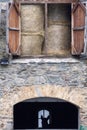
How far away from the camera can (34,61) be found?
12648 mm

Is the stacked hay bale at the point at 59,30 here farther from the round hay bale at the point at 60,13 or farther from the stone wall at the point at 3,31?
the stone wall at the point at 3,31

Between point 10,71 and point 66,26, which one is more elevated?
point 66,26

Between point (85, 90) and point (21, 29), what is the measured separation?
2364 mm

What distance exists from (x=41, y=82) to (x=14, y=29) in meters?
1.56

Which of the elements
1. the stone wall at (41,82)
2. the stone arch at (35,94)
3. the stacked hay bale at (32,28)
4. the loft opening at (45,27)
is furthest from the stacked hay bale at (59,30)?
the stone arch at (35,94)

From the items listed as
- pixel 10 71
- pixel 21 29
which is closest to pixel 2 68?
pixel 10 71

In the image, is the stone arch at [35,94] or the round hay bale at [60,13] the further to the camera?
the round hay bale at [60,13]

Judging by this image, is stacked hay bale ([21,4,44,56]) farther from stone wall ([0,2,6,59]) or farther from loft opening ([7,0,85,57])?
stone wall ([0,2,6,59])

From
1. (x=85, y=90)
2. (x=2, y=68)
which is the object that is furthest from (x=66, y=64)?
(x=2, y=68)

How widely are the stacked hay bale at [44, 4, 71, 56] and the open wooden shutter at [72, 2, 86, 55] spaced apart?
25cm

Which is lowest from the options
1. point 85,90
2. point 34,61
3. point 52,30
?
point 85,90

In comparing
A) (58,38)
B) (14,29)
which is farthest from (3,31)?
(58,38)

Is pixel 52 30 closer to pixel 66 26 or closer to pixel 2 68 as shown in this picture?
pixel 66 26

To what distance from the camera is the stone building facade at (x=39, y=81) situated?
12602 mm
